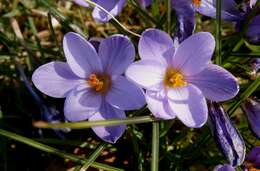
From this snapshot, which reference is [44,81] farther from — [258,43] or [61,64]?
[258,43]

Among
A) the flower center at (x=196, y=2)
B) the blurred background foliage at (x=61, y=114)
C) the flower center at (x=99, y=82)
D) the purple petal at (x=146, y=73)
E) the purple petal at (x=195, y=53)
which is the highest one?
the flower center at (x=196, y=2)

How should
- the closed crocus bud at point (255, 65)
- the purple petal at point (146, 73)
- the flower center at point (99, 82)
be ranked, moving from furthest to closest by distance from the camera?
the closed crocus bud at point (255, 65) < the flower center at point (99, 82) < the purple petal at point (146, 73)

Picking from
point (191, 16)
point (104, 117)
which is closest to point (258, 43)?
point (191, 16)

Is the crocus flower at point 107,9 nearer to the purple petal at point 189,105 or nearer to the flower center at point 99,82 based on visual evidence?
the flower center at point 99,82

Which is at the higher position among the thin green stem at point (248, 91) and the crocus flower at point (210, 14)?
the crocus flower at point (210, 14)

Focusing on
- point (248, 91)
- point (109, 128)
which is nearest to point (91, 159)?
point (109, 128)

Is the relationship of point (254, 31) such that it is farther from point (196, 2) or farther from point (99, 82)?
point (99, 82)

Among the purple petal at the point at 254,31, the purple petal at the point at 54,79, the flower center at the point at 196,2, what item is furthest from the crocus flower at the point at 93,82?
the purple petal at the point at 254,31
